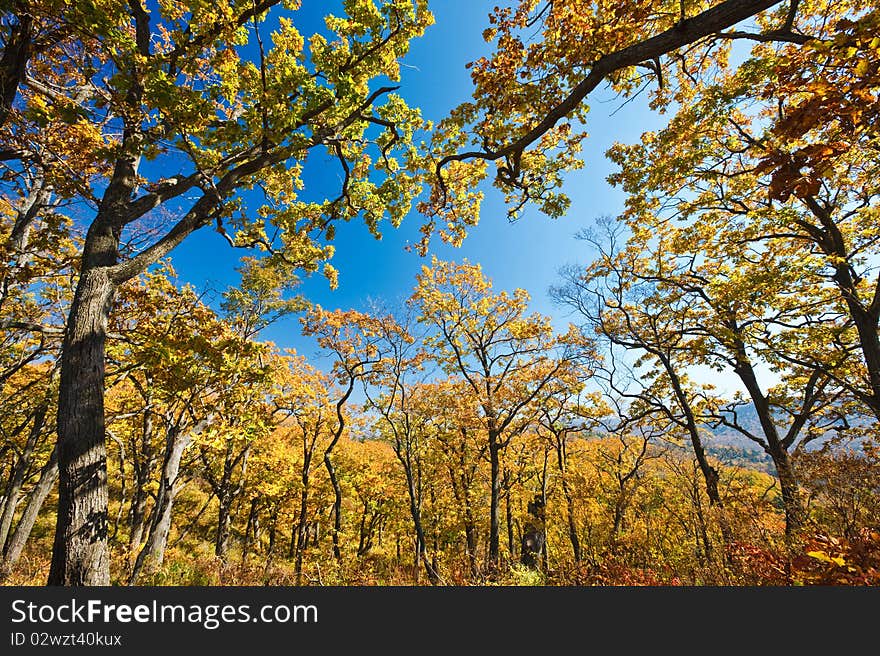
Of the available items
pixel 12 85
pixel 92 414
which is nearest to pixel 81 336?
pixel 92 414

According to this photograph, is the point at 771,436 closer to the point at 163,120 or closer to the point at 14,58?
the point at 163,120

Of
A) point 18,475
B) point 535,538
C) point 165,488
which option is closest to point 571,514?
point 535,538

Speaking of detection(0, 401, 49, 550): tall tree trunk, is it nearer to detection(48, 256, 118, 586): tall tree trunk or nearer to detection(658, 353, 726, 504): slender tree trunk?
detection(48, 256, 118, 586): tall tree trunk

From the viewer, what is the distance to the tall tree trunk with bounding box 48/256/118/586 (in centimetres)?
400

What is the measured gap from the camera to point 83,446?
427 cm

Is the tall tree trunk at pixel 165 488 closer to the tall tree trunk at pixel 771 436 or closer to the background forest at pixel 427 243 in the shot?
the background forest at pixel 427 243

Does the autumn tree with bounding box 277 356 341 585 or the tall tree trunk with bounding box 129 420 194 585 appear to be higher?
the autumn tree with bounding box 277 356 341 585

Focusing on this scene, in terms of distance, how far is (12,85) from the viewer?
4.83 m

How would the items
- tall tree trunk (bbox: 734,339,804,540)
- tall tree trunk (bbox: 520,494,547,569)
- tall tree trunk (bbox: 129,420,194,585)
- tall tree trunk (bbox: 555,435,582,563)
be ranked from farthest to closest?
tall tree trunk (bbox: 555,435,582,563) → tall tree trunk (bbox: 520,494,547,569) → tall tree trunk (bbox: 129,420,194,585) → tall tree trunk (bbox: 734,339,804,540)

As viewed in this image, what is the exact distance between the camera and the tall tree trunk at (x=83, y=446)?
400 cm

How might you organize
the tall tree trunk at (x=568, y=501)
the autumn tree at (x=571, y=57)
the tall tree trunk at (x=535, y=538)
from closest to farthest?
the autumn tree at (x=571, y=57) → the tall tree trunk at (x=535, y=538) → the tall tree trunk at (x=568, y=501)

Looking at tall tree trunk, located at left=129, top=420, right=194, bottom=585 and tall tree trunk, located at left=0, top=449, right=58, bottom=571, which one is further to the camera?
tall tree trunk, located at left=0, top=449, right=58, bottom=571

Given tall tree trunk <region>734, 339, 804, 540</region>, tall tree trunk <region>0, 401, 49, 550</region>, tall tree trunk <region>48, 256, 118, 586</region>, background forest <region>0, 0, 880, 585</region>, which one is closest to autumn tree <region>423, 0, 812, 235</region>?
background forest <region>0, 0, 880, 585</region>

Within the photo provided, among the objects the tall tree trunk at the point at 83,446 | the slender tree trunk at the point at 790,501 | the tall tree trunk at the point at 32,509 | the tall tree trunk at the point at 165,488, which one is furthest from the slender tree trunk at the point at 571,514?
the tall tree trunk at the point at 32,509
